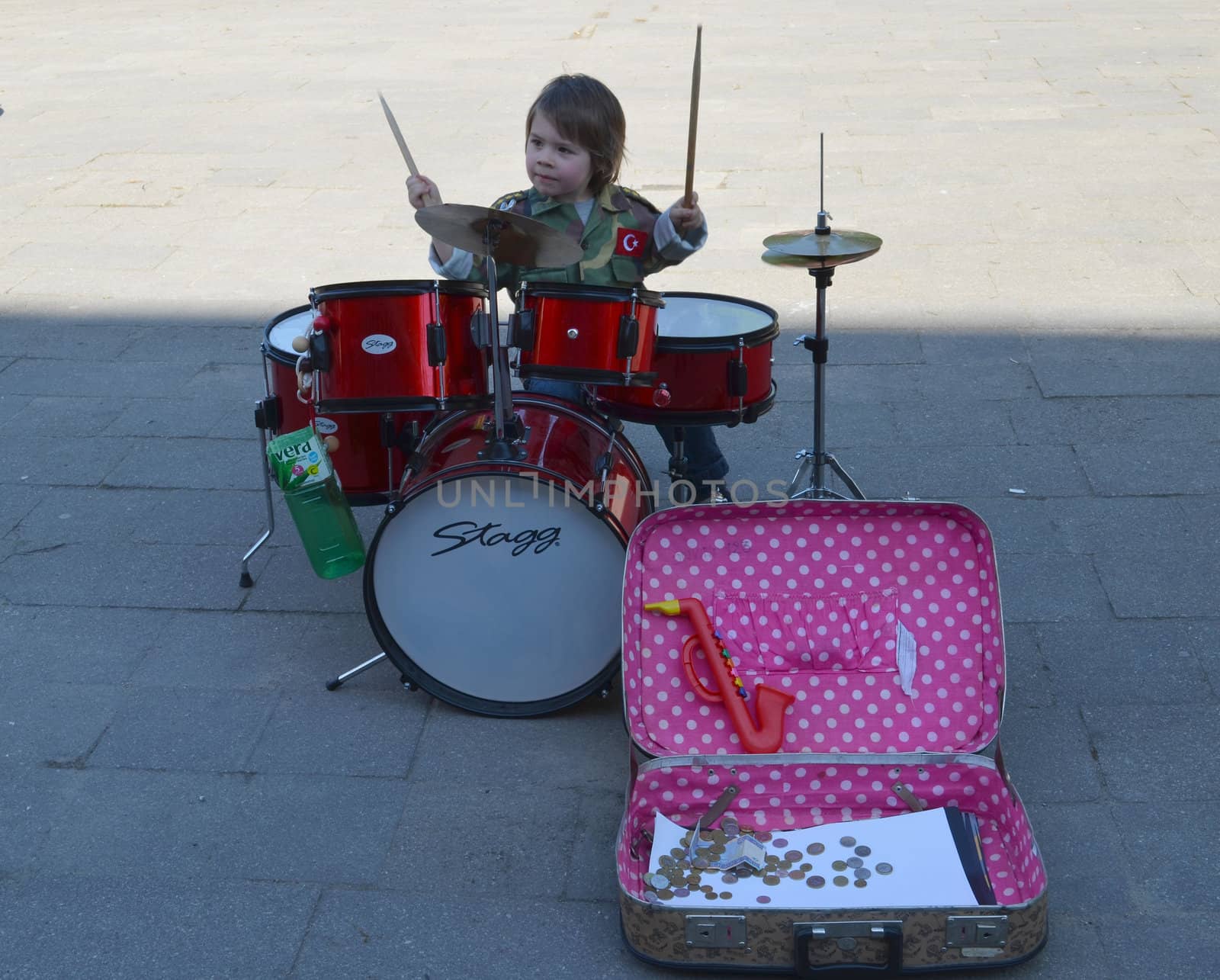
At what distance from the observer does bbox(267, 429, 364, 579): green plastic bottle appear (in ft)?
11.4

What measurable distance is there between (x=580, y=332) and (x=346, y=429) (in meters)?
0.80

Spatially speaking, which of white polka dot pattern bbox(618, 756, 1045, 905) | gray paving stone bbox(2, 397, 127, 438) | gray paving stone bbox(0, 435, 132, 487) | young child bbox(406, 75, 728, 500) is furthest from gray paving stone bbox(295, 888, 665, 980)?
gray paving stone bbox(2, 397, 127, 438)

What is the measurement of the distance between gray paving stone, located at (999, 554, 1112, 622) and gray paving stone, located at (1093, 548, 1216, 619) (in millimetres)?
44

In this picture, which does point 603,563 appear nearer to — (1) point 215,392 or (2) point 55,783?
(2) point 55,783

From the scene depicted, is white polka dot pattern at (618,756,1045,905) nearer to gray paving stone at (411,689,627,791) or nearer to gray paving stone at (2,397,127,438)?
gray paving stone at (411,689,627,791)

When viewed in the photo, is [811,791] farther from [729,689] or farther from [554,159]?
[554,159]

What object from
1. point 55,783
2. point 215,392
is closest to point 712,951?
Result: point 55,783

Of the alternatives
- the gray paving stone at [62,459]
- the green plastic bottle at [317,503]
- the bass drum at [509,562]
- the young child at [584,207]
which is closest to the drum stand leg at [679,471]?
the young child at [584,207]

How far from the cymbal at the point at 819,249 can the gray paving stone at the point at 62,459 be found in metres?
2.56

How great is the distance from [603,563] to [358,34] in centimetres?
1105

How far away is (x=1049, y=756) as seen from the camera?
10.2ft

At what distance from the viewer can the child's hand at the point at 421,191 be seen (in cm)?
325

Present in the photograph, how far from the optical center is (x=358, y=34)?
12.9m

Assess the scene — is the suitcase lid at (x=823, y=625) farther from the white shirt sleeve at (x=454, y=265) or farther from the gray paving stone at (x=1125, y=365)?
the gray paving stone at (x=1125, y=365)
